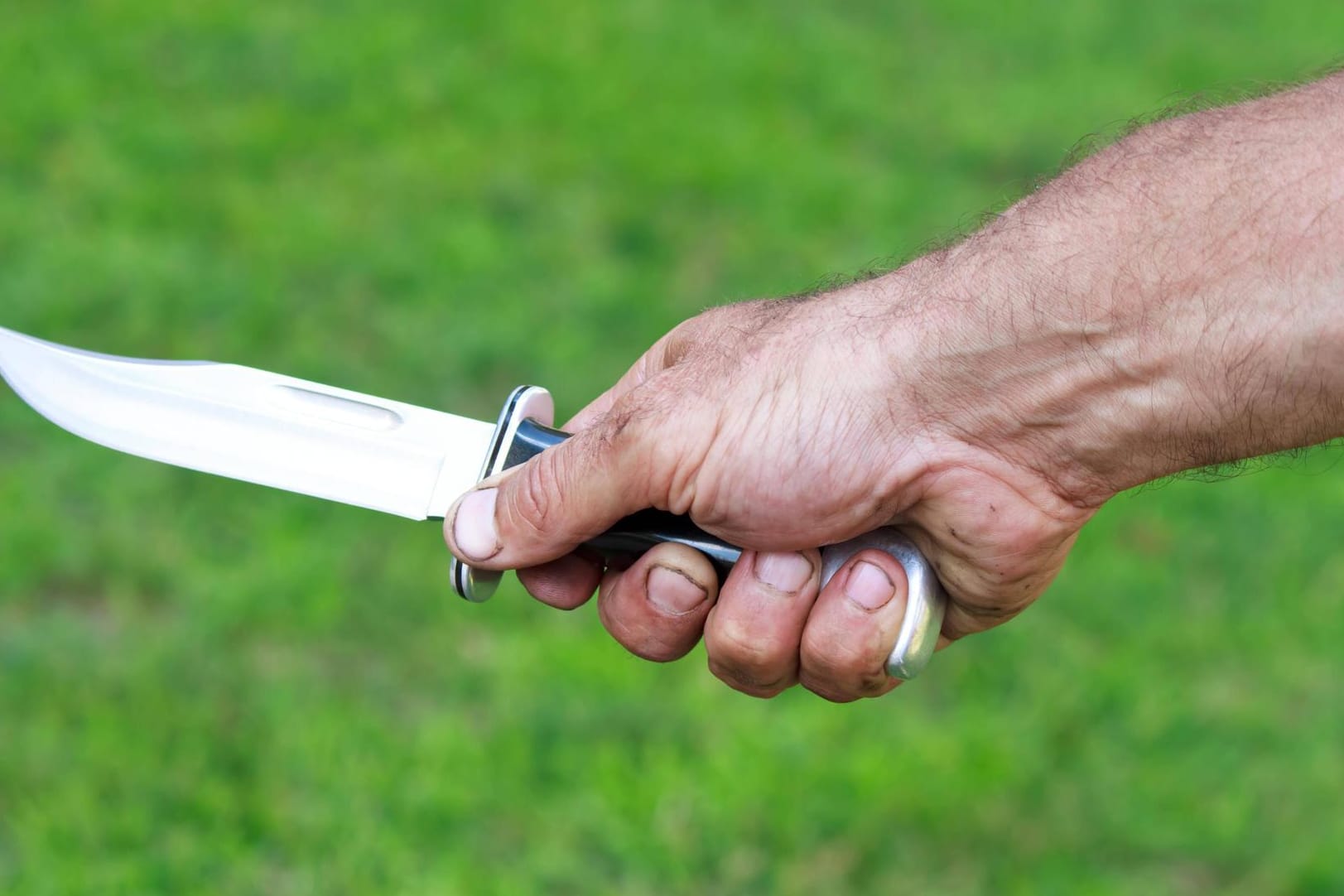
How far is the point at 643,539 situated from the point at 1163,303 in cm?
76

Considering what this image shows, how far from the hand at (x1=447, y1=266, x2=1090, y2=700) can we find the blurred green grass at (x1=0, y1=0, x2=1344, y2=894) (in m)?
1.10

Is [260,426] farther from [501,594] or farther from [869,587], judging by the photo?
[501,594]

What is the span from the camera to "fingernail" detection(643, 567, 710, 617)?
1867mm

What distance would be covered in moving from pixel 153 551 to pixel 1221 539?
3021 millimetres

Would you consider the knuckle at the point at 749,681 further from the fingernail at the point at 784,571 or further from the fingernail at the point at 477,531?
the fingernail at the point at 477,531

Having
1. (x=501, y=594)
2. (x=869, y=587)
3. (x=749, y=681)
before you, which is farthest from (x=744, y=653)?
(x=501, y=594)

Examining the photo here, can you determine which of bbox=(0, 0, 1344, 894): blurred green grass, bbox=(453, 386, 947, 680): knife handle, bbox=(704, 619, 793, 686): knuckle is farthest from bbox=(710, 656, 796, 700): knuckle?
bbox=(0, 0, 1344, 894): blurred green grass

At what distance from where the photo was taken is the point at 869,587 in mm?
1786

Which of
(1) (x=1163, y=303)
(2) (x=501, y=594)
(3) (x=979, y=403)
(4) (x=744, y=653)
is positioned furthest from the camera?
(2) (x=501, y=594)

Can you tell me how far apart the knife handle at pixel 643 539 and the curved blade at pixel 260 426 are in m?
0.04

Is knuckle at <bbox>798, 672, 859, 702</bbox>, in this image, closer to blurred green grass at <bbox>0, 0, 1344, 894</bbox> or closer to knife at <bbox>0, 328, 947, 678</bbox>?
knife at <bbox>0, 328, 947, 678</bbox>

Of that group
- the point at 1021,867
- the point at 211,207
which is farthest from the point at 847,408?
the point at 211,207

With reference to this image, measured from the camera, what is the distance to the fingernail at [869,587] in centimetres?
178

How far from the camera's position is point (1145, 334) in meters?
1.64
